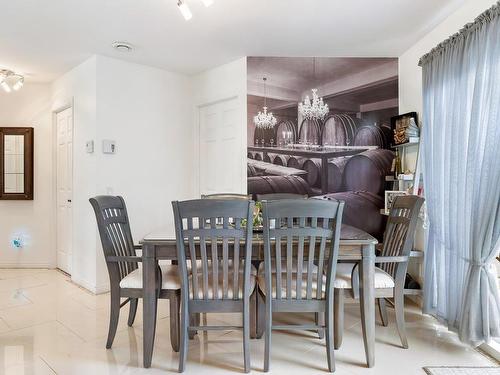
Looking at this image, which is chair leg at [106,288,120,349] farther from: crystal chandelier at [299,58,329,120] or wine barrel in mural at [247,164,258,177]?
crystal chandelier at [299,58,329,120]

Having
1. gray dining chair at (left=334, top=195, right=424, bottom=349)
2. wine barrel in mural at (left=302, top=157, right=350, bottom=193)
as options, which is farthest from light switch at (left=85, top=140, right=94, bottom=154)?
gray dining chair at (left=334, top=195, right=424, bottom=349)

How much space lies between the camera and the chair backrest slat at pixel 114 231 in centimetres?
246

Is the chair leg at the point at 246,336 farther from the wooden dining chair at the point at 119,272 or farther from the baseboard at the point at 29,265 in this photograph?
the baseboard at the point at 29,265

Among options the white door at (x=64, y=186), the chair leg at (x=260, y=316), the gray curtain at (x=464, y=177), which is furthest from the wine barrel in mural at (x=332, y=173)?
the white door at (x=64, y=186)

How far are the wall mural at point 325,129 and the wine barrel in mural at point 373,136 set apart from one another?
0.4 inches

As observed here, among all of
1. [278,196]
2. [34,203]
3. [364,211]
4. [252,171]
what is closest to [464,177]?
[364,211]

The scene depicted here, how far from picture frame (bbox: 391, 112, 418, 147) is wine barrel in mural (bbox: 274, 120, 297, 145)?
1.03m

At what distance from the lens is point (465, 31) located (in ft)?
8.36

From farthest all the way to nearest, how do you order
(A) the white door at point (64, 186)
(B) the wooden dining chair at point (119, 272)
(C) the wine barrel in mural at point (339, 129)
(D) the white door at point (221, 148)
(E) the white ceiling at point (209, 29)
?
(A) the white door at point (64, 186) → (D) the white door at point (221, 148) → (C) the wine barrel in mural at point (339, 129) → (E) the white ceiling at point (209, 29) → (B) the wooden dining chair at point (119, 272)

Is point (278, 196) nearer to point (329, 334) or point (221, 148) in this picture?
point (221, 148)

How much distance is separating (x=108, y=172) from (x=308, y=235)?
2658 mm

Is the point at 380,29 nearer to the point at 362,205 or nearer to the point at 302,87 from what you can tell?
the point at 302,87

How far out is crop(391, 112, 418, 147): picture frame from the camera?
343cm

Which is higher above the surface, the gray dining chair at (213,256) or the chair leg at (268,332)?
the gray dining chair at (213,256)
